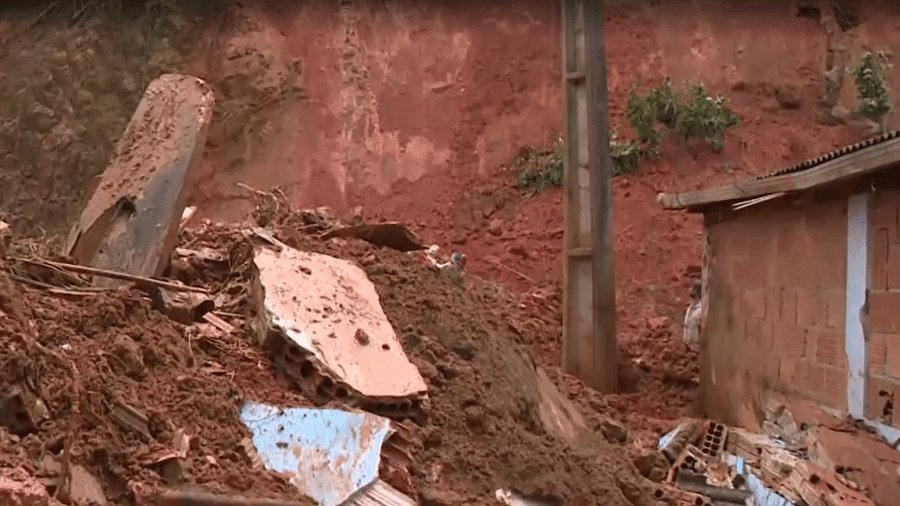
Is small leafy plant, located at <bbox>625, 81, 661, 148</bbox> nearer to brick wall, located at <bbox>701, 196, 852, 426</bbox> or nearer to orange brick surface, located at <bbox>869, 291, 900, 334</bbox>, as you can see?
brick wall, located at <bbox>701, 196, 852, 426</bbox>

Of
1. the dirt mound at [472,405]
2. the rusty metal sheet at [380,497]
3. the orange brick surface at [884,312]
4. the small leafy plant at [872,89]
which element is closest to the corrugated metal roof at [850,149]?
the orange brick surface at [884,312]

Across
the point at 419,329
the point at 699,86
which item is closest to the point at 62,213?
the point at 699,86

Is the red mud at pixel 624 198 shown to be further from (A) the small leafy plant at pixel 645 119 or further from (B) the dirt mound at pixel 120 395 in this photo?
(B) the dirt mound at pixel 120 395

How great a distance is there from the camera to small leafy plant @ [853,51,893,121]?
42.9 feet

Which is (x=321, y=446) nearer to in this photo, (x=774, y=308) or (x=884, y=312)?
(x=884, y=312)

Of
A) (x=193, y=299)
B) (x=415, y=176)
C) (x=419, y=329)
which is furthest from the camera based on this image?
(x=415, y=176)

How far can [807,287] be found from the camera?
6.26 m

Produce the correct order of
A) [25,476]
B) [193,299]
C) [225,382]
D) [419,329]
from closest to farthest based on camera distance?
[25,476]
[225,382]
[193,299]
[419,329]

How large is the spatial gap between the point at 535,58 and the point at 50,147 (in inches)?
290

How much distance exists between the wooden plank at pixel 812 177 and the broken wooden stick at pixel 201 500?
3.74 metres

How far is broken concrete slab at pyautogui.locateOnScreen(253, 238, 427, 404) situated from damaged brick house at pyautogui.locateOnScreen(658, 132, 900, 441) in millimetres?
2848

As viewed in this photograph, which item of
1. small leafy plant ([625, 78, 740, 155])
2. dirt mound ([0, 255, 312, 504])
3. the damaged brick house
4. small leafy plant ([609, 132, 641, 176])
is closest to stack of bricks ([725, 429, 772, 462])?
the damaged brick house

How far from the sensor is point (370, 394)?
381cm

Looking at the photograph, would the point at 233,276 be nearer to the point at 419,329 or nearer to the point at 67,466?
the point at 419,329
